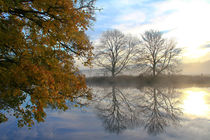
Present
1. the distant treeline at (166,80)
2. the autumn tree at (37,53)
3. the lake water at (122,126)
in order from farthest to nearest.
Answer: the distant treeline at (166,80)
the lake water at (122,126)
the autumn tree at (37,53)

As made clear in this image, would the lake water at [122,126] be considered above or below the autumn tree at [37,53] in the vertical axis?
below

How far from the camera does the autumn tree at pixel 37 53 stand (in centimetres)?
520

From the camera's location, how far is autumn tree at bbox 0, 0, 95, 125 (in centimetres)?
520

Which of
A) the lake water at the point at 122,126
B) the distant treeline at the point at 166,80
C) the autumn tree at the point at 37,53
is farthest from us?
the distant treeline at the point at 166,80

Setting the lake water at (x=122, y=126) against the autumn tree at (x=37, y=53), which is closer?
the autumn tree at (x=37, y=53)

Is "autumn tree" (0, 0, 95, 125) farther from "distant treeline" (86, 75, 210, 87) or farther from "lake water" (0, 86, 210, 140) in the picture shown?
"distant treeline" (86, 75, 210, 87)

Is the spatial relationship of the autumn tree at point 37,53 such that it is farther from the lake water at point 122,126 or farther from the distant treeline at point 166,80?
the distant treeline at point 166,80

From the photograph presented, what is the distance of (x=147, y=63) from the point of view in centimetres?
3316

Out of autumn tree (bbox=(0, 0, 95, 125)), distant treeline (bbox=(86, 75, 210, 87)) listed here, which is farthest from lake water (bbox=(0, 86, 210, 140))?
distant treeline (bbox=(86, 75, 210, 87))

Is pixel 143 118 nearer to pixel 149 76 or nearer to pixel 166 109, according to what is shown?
pixel 166 109

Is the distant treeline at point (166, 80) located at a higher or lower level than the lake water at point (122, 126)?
higher

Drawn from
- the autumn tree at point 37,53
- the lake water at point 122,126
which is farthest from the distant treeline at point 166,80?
the autumn tree at point 37,53

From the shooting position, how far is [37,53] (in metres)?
5.92

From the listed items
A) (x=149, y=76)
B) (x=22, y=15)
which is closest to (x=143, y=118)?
(x=22, y=15)
